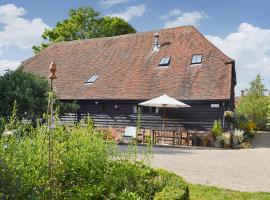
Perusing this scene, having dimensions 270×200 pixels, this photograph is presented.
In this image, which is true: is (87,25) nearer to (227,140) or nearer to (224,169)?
(227,140)

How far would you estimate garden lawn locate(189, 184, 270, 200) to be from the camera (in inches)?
296

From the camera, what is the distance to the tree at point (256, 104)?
36281 mm

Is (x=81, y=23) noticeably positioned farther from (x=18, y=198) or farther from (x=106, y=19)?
(x=18, y=198)

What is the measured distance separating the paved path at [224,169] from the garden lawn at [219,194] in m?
0.64

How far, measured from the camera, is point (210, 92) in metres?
20.3

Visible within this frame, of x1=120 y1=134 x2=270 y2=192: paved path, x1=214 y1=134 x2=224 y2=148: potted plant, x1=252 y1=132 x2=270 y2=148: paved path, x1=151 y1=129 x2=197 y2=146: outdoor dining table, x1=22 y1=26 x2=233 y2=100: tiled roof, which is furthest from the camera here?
x1=22 y1=26 x2=233 y2=100: tiled roof

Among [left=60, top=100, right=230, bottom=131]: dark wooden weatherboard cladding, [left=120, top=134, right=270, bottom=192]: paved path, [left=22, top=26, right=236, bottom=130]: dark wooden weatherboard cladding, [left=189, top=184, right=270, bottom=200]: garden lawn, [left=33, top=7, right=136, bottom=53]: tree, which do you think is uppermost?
[left=33, top=7, right=136, bottom=53]: tree

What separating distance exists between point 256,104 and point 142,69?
16701 millimetres

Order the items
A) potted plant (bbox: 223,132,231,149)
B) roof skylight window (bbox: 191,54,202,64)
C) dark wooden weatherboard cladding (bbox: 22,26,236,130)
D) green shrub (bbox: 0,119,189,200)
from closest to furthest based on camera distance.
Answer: green shrub (bbox: 0,119,189,200) < potted plant (bbox: 223,132,231,149) < dark wooden weatherboard cladding (bbox: 22,26,236,130) < roof skylight window (bbox: 191,54,202,64)

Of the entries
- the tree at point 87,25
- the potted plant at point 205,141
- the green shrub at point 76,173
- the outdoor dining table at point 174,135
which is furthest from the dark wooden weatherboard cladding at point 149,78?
Result: the green shrub at point 76,173

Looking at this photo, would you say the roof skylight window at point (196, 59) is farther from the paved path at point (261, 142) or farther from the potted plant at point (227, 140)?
the paved path at point (261, 142)

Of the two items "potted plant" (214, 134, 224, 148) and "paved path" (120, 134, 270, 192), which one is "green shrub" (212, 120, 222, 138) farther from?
"paved path" (120, 134, 270, 192)

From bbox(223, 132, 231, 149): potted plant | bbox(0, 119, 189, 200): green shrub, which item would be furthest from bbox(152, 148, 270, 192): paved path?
bbox(0, 119, 189, 200): green shrub

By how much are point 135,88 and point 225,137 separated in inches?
260
